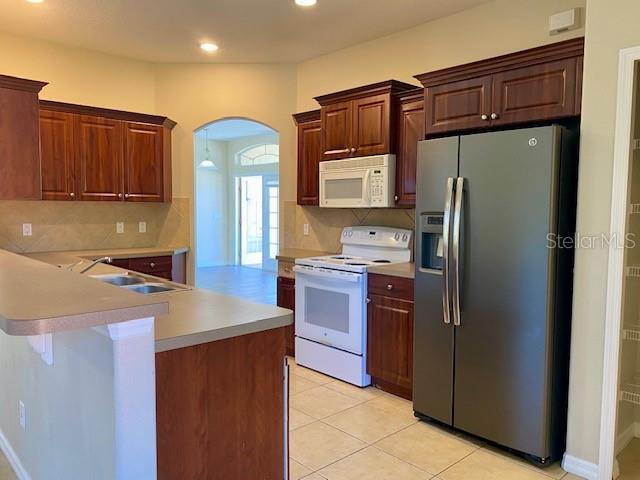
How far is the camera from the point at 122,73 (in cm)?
478

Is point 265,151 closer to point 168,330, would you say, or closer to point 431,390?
point 431,390

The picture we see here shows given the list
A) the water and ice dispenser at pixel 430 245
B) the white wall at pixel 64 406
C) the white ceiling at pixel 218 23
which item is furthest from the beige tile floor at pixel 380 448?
the white ceiling at pixel 218 23

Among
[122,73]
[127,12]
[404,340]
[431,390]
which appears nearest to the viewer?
[431,390]

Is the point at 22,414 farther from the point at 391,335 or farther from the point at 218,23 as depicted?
the point at 218,23

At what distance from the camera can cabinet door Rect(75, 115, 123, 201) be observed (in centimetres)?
434

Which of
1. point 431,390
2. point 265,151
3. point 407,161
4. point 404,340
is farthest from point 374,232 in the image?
point 265,151

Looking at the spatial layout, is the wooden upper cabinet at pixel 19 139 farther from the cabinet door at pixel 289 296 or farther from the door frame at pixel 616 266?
the door frame at pixel 616 266

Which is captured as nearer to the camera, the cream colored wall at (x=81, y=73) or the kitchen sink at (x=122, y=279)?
the kitchen sink at (x=122, y=279)

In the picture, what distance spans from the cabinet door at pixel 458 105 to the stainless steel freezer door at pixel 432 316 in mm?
240

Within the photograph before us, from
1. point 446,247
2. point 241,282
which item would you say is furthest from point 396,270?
point 241,282

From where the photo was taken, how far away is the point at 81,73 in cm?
451

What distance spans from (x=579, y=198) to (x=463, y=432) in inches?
60.2

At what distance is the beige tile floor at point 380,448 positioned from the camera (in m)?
2.48

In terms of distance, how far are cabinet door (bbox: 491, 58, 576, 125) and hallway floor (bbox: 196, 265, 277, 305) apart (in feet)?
14.7
